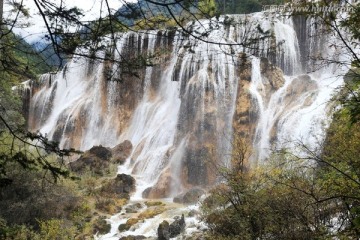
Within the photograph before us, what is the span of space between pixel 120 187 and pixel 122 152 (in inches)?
235

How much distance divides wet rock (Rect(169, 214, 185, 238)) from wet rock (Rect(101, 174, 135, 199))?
636 cm

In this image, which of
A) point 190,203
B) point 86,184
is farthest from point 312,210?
point 86,184

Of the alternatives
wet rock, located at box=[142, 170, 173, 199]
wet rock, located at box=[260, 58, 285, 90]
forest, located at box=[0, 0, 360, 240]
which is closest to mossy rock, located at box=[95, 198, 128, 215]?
forest, located at box=[0, 0, 360, 240]

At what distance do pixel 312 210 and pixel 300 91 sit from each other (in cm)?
1877

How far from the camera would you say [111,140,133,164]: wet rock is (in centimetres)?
2701

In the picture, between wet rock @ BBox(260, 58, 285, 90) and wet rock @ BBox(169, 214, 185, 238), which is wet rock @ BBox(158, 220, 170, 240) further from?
wet rock @ BBox(260, 58, 285, 90)

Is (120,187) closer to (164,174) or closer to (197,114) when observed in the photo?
(164,174)

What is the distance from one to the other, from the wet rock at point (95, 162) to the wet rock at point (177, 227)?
10.1 metres

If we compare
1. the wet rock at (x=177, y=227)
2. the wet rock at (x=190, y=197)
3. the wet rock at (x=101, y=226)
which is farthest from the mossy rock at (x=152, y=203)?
the wet rock at (x=177, y=227)

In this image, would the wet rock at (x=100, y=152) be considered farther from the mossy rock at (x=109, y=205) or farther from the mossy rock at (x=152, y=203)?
the mossy rock at (x=152, y=203)


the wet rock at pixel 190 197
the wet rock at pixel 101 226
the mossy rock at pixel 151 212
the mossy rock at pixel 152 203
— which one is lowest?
the wet rock at pixel 101 226

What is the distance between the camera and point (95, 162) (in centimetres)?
2534

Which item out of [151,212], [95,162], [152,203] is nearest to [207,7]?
[151,212]

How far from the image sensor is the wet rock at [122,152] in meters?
27.0
